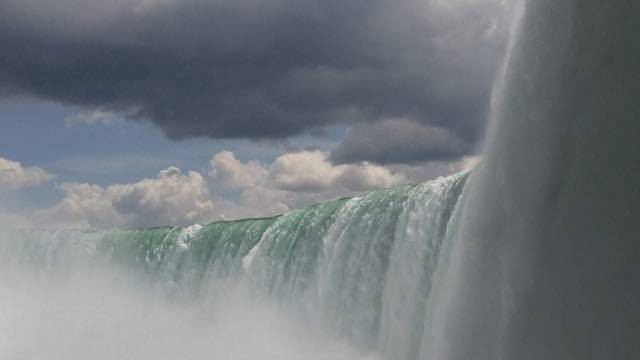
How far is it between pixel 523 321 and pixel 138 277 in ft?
130

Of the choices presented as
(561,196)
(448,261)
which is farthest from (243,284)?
(561,196)

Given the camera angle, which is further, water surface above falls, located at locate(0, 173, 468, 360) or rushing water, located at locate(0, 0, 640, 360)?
water surface above falls, located at locate(0, 173, 468, 360)

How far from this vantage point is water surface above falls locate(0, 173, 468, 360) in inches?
933

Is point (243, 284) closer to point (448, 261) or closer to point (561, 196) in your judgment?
point (448, 261)

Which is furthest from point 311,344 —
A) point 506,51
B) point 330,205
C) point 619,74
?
point 619,74

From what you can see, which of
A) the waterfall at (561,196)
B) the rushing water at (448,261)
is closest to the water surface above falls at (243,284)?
the rushing water at (448,261)

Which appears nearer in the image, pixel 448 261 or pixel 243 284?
pixel 448 261

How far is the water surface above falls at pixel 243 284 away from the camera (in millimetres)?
23703

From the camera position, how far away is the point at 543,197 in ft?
38.7

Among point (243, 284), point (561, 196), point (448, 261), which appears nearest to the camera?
point (561, 196)

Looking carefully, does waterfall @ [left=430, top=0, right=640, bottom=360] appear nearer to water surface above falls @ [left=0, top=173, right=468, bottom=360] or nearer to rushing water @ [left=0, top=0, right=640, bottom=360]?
rushing water @ [left=0, top=0, right=640, bottom=360]

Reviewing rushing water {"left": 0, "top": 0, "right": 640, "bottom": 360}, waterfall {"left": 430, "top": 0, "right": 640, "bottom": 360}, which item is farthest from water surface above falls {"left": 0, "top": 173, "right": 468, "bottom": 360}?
waterfall {"left": 430, "top": 0, "right": 640, "bottom": 360}

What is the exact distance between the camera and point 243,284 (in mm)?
37906

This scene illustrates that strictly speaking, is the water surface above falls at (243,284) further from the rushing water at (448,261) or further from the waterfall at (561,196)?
the waterfall at (561,196)
